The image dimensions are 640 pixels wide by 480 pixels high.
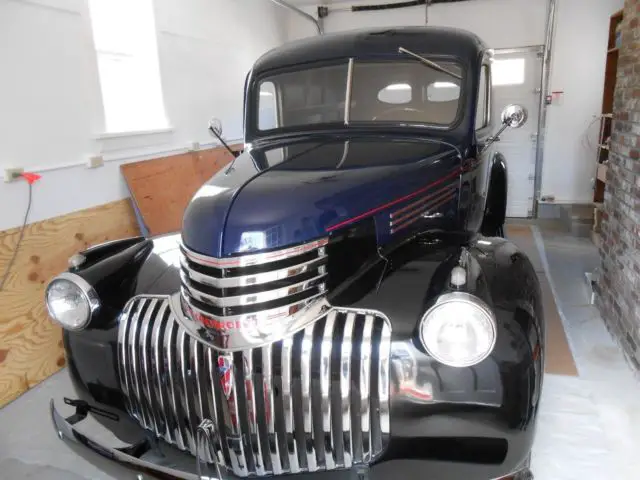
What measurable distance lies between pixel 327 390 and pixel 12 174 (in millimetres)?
2612

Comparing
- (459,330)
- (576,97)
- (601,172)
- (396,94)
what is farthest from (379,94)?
(576,97)

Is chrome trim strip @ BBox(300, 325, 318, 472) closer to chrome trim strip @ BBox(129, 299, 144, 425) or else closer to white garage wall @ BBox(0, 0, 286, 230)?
chrome trim strip @ BBox(129, 299, 144, 425)

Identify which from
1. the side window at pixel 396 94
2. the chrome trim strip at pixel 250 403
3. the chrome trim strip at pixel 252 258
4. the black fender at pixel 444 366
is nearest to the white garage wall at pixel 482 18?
the side window at pixel 396 94

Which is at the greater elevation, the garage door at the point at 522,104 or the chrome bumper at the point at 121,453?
the garage door at the point at 522,104

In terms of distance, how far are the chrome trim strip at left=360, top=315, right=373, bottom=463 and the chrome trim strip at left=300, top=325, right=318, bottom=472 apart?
146 millimetres

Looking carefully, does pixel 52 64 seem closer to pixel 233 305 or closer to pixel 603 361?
pixel 233 305

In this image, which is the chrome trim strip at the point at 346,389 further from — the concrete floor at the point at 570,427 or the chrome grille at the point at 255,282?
the concrete floor at the point at 570,427

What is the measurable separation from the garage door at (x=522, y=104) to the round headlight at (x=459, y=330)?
566 cm

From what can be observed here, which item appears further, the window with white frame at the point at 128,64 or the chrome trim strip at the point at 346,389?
the window with white frame at the point at 128,64

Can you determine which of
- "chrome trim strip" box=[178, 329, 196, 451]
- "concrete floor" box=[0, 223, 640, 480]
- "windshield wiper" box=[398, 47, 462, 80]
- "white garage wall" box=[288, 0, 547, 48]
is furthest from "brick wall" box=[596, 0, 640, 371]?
"white garage wall" box=[288, 0, 547, 48]

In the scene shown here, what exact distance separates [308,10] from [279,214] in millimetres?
6657

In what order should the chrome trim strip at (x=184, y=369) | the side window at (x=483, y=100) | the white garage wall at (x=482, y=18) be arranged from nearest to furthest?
1. the chrome trim strip at (x=184, y=369)
2. the side window at (x=483, y=100)
3. the white garage wall at (x=482, y=18)

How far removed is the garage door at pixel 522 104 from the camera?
6.46m

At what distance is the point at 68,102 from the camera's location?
357 cm
